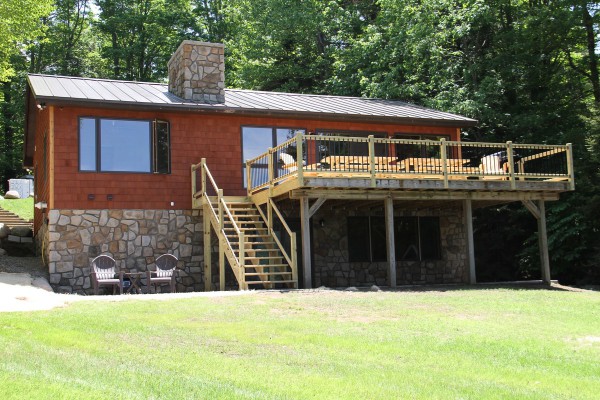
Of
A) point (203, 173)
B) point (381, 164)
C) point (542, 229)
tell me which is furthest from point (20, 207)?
point (542, 229)

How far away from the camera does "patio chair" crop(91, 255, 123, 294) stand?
15000 millimetres

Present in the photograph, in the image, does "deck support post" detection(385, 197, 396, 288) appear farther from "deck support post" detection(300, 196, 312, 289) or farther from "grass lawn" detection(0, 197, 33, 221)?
"grass lawn" detection(0, 197, 33, 221)

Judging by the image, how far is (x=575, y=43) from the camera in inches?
981

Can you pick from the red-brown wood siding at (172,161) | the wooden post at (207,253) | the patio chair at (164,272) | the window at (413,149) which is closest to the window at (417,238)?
the window at (413,149)

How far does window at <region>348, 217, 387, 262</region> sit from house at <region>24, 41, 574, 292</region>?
0.11ft

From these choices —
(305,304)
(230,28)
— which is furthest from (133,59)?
(305,304)

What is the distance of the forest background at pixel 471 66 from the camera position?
21.1m

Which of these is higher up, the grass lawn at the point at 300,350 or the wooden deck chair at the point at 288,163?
the wooden deck chair at the point at 288,163

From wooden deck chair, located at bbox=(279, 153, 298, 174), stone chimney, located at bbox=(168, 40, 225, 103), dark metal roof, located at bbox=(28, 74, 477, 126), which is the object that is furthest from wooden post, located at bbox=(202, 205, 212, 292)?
stone chimney, located at bbox=(168, 40, 225, 103)

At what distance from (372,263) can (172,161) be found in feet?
19.8

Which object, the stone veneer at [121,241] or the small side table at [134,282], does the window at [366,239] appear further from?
the small side table at [134,282]

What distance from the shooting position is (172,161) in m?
17.0

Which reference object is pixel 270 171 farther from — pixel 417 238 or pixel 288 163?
pixel 417 238

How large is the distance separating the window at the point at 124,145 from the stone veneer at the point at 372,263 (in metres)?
4.42
